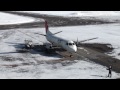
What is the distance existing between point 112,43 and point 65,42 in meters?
16.1

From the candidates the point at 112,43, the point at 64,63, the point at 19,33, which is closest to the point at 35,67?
the point at 64,63

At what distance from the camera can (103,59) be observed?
1686 inches

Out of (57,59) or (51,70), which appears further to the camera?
(57,59)

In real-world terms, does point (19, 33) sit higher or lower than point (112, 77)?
lower

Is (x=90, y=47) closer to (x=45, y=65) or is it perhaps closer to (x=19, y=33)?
(x=45, y=65)

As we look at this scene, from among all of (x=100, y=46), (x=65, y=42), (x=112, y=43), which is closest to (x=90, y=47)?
(x=100, y=46)

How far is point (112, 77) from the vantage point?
33188mm

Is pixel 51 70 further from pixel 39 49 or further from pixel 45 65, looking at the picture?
pixel 39 49
